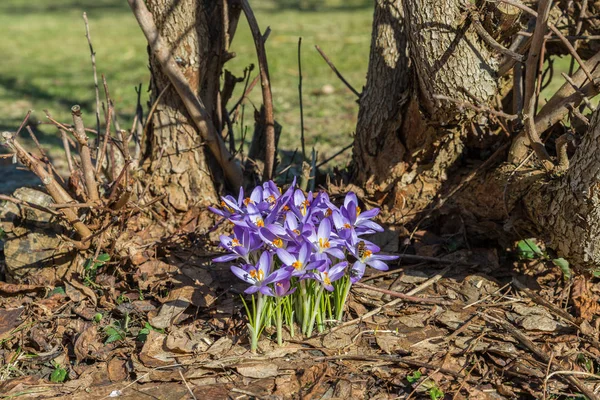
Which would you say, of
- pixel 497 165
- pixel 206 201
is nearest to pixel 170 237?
pixel 206 201

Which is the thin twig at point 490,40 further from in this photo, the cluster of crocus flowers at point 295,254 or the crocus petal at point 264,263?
the crocus petal at point 264,263

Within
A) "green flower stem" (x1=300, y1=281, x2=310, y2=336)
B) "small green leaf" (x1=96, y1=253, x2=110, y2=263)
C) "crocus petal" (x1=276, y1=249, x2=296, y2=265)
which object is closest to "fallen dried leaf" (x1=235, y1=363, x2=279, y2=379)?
"green flower stem" (x1=300, y1=281, x2=310, y2=336)

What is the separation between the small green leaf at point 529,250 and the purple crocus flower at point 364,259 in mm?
1023

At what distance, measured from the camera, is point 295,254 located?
257 cm

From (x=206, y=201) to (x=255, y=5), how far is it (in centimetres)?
1134

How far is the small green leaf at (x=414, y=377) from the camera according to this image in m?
2.57

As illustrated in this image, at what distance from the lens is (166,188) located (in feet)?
12.3

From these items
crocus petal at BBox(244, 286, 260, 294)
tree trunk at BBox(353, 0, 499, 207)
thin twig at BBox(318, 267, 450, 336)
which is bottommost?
thin twig at BBox(318, 267, 450, 336)

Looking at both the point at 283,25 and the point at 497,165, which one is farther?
the point at 283,25

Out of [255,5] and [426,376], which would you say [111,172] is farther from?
[255,5]

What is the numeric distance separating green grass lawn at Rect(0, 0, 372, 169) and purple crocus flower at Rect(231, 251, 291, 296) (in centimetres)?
149

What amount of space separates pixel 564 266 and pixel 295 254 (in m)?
1.40

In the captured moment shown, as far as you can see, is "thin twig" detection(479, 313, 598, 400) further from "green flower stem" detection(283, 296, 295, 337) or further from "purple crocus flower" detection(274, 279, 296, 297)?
"purple crocus flower" detection(274, 279, 296, 297)

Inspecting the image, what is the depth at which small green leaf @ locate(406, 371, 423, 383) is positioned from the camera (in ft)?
8.43
